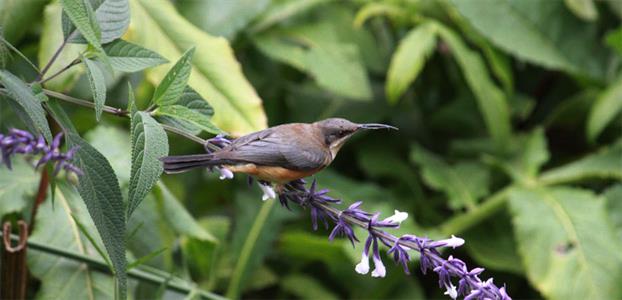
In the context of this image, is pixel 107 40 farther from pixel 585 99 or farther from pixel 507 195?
pixel 585 99

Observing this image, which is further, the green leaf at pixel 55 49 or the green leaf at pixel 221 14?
the green leaf at pixel 221 14

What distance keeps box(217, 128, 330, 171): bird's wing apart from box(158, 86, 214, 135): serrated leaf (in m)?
0.05

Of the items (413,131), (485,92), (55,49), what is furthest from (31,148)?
(413,131)

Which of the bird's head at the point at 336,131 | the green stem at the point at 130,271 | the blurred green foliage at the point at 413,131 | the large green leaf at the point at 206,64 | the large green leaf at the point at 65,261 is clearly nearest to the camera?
the bird's head at the point at 336,131

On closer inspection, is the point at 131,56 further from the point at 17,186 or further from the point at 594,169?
the point at 594,169

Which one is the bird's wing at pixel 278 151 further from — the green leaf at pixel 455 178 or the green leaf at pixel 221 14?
the green leaf at pixel 455 178

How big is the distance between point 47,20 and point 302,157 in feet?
2.76

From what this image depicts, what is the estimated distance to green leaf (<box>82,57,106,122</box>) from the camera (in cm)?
90

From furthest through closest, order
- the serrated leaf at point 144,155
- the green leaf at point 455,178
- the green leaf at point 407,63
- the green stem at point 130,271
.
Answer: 1. the green leaf at point 455,178
2. the green leaf at point 407,63
3. the green stem at point 130,271
4. the serrated leaf at point 144,155

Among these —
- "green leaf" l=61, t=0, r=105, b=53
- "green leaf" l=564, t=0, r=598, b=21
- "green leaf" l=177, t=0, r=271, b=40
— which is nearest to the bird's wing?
"green leaf" l=61, t=0, r=105, b=53

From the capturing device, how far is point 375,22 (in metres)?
3.02

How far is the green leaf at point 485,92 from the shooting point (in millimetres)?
2506

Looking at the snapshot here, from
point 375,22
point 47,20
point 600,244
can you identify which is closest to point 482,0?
point 375,22

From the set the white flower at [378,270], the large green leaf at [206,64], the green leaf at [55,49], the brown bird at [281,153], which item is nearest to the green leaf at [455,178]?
the large green leaf at [206,64]
